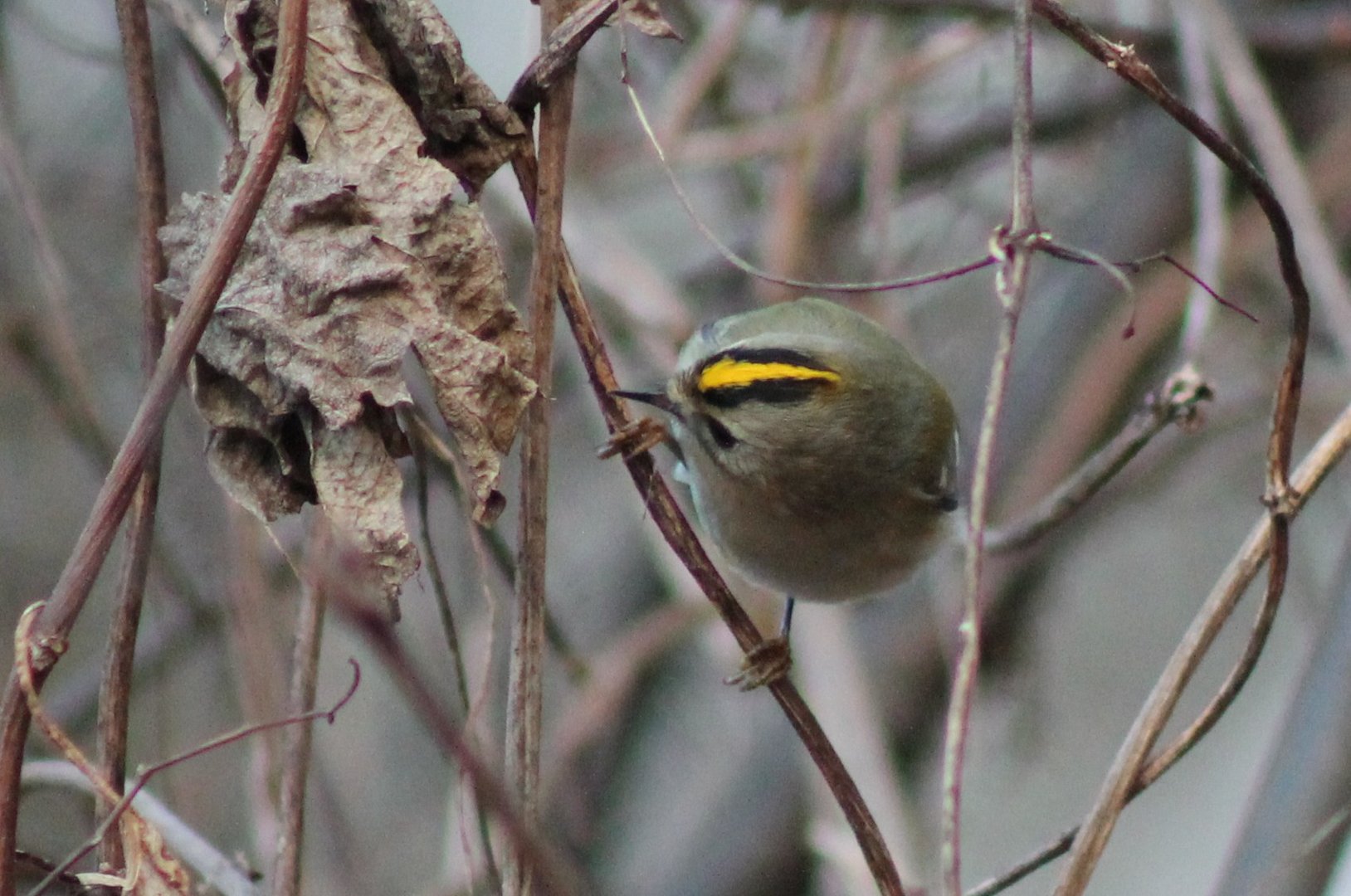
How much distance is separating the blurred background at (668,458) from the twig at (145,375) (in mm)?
1313

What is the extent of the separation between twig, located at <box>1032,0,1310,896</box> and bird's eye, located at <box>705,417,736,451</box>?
35.1 inches

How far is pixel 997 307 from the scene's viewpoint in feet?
14.3

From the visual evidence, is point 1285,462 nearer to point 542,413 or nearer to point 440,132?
point 542,413

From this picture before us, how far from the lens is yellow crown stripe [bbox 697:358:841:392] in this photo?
6.90 ft

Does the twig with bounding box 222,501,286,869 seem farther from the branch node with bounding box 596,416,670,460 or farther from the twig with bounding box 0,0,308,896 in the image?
the twig with bounding box 0,0,308,896

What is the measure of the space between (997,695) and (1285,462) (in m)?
2.73

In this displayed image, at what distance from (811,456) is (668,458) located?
1633mm

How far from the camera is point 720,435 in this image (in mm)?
2225

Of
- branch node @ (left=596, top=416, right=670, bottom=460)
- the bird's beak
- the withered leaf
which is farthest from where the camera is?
the bird's beak

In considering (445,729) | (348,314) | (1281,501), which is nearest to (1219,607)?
(1281,501)

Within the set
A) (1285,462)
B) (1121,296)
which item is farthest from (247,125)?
(1121,296)

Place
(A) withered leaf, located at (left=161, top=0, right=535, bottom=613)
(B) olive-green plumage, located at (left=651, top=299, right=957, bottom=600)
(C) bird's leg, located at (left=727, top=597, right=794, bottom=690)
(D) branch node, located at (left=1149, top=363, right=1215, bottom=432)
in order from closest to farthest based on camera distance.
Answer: (A) withered leaf, located at (left=161, top=0, right=535, bottom=613)
(D) branch node, located at (left=1149, top=363, right=1215, bottom=432)
(B) olive-green plumage, located at (left=651, top=299, right=957, bottom=600)
(C) bird's leg, located at (left=727, top=597, right=794, bottom=690)

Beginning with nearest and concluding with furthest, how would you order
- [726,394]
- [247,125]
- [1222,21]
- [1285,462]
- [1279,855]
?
1. [247,125]
2. [1285,462]
3. [1279,855]
4. [726,394]
5. [1222,21]

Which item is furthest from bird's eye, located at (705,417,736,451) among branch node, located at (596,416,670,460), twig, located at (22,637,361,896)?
twig, located at (22,637,361,896)
